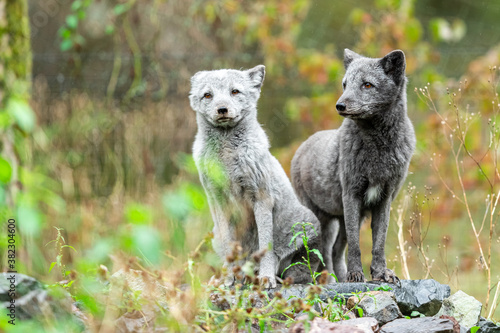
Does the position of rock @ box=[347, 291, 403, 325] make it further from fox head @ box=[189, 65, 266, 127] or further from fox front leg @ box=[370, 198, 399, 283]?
fox head @ box=[189, 65, 266, 127]

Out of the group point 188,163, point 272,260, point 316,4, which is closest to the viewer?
point 188,163

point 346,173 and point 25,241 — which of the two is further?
point 25,241

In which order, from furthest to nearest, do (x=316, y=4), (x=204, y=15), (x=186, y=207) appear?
(x=316, y=4), (x=204, y=15), (x=186, y=207)

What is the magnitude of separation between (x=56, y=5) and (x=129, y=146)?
351 cm

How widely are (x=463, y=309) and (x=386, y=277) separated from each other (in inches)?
24.3

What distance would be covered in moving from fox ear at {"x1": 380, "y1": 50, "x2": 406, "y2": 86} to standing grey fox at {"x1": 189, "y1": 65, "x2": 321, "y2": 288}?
100 centimetres

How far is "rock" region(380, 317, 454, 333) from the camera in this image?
3281 mm

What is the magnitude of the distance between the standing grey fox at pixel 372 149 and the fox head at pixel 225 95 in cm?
73

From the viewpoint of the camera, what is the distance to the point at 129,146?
8.37 metres

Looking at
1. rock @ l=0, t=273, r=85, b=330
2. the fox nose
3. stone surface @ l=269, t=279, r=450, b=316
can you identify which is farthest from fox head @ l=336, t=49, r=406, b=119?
rock @ l=0, t=273, r=85, b=330

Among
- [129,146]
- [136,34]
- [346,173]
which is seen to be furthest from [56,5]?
[346,173]

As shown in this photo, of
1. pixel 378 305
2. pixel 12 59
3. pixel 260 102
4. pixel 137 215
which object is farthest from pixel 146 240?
pixel 260 102

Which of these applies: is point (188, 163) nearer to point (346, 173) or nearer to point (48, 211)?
point (346, 173)

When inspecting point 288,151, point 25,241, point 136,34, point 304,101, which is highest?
point 136,34
